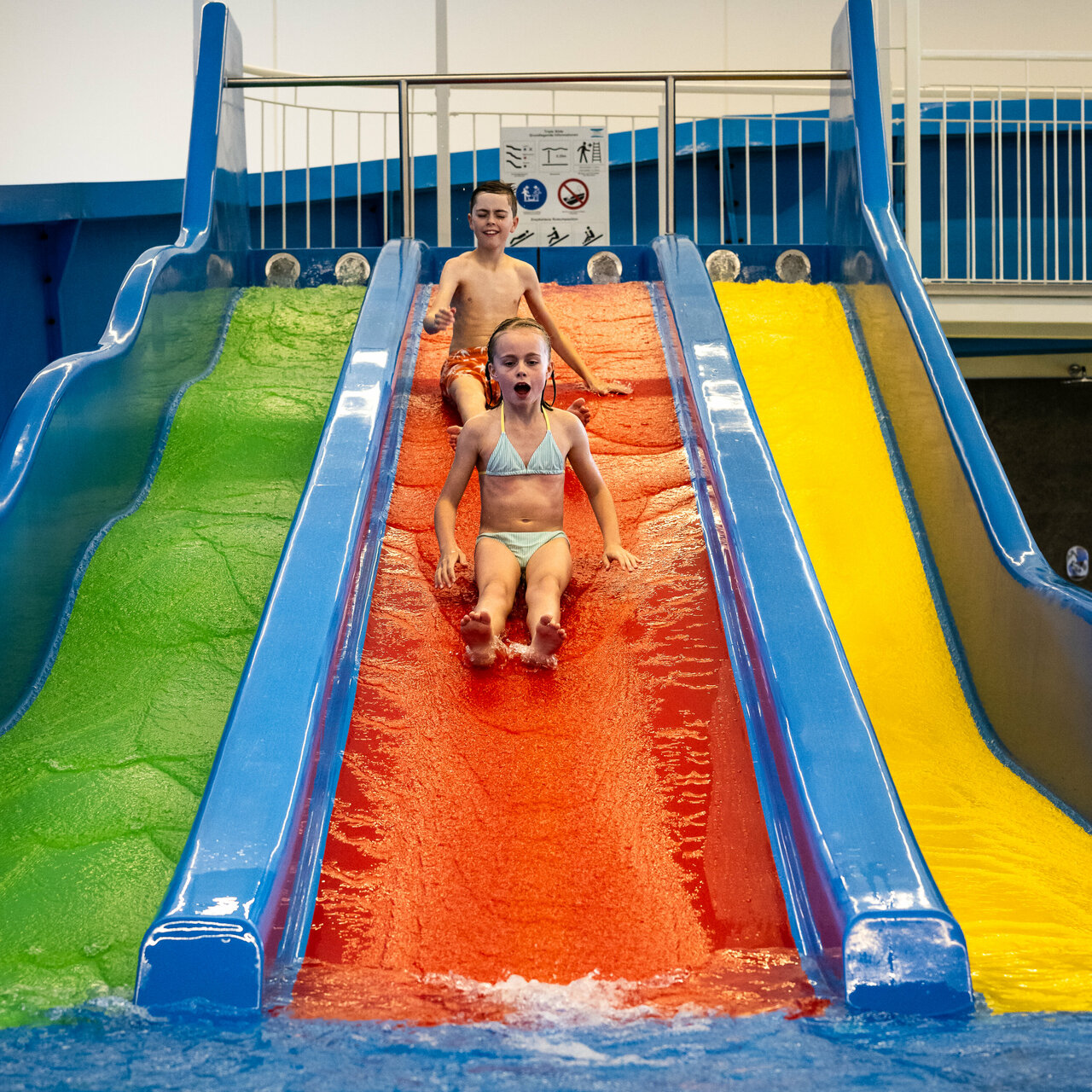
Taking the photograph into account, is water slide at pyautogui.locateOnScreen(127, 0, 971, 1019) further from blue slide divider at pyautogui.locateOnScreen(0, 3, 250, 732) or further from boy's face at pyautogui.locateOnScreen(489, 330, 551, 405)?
blue slide divider at pyautogui.locateOnScreen(0, 3, 250, 732)

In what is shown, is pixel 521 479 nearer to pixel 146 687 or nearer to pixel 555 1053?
pixel 146 687

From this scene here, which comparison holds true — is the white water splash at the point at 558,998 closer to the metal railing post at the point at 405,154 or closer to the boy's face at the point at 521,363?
the boy's face at the point at 521,363

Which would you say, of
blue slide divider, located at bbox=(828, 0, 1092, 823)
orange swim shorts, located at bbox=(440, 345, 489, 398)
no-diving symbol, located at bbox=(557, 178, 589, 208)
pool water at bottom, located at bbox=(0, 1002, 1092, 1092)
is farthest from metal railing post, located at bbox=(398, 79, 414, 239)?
pool water at bottom, located at bbox=(0, 1002, 1092, 1092)

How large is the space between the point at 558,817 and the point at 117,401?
234 centimetres

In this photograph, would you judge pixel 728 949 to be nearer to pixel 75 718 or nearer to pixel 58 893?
pixel 58 893

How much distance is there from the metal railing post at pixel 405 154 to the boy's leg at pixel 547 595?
308cm

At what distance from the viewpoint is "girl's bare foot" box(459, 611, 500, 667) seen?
276 centimetres

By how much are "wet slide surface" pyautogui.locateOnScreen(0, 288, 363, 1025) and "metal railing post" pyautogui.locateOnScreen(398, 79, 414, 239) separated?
1.17m

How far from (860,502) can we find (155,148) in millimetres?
6814

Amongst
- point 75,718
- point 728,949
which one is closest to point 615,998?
point 728,949

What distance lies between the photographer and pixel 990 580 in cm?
328

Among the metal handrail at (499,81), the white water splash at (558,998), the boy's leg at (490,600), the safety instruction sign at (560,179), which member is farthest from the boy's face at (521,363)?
the safety instruction sign at (560,179)

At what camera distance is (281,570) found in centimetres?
285

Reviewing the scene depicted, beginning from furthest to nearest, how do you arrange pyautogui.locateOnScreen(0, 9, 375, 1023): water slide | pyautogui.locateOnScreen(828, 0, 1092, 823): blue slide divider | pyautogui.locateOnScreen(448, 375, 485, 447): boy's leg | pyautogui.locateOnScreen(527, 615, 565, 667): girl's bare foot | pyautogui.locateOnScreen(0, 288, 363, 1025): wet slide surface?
pyautogui.locateOnScreen(448, 375, 485, 447): boy's leg → pyautogui.locateOnScreen(828, 0, 1092, 823): blue slide divider → pyautogui.locateOnScreen(527, 615, 565, 667): girl's bare foot → pyautogui.locateOnScreen(0, 9, 375, 1023): water slide → pyautogui.locateOnScreen(0, 288, 363, 1025): wet slide surface
